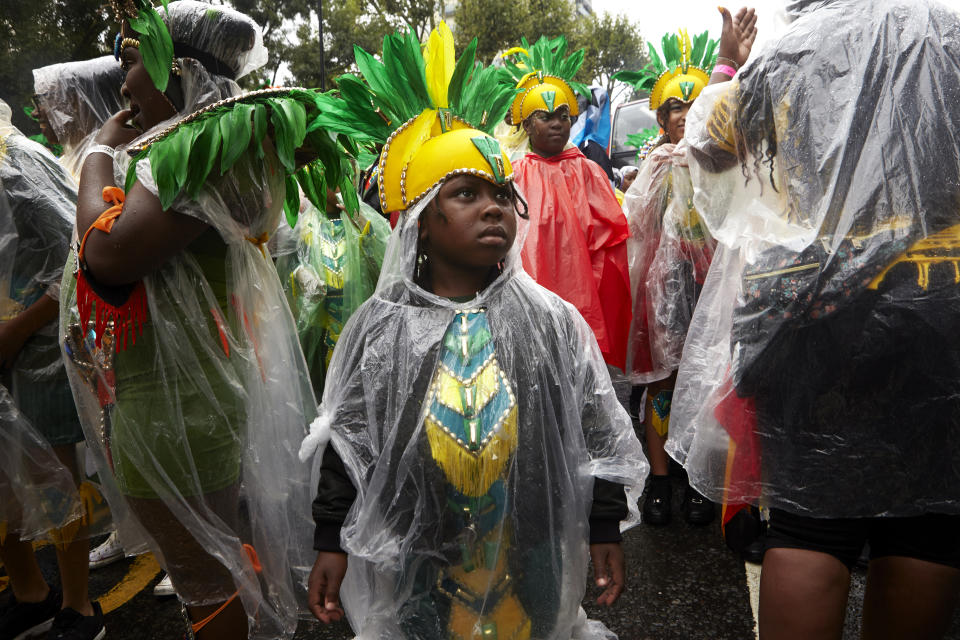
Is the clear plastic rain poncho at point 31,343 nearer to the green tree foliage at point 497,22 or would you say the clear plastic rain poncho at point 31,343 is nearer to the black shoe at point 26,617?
the black shoe at point 26,617

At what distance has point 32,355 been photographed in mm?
2400

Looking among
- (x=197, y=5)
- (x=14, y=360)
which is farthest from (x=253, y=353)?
(x=14, y=360)

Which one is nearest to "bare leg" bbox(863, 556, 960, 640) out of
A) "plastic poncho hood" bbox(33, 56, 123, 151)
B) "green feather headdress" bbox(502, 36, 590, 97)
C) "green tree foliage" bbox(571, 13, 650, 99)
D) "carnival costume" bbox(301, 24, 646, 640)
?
"carnival costume" bbox(301, 24, 646, 640)

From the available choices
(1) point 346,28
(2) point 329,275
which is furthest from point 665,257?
(1) point 346,28

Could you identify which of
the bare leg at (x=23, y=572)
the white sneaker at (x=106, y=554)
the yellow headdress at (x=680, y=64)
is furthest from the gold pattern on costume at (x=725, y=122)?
the white sneaker at (x=106, y=554)

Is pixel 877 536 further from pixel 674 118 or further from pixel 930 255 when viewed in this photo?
pixel 674 118

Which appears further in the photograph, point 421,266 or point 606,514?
point 421,266

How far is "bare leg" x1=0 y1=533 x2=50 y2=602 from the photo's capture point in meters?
2.56

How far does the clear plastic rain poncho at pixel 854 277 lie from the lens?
1.37 metres

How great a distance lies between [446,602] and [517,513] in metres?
0.27

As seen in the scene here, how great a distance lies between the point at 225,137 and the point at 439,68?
0.59 m

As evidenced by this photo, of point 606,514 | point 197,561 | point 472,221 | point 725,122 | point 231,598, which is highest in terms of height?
point 725,122

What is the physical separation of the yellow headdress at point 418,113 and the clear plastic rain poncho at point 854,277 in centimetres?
69

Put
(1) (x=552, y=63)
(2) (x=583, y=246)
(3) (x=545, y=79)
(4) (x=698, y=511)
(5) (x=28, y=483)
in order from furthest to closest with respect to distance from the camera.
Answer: (1) (x=552, y=63) < (3) (x=545, y=79) < (2) (x=583, y=246) < (4) (x=698, y=511) < (5) (x=28, y=483)
